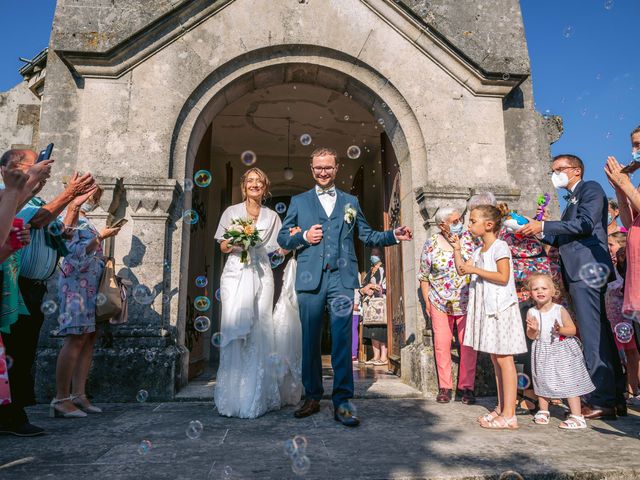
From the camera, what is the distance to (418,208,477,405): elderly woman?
468 centimetres

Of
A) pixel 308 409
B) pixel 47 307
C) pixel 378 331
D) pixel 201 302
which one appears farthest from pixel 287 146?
pixel 308 409

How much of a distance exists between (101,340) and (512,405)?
12.8ft

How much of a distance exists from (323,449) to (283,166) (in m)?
9.44

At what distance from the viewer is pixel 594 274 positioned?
3.96 metres

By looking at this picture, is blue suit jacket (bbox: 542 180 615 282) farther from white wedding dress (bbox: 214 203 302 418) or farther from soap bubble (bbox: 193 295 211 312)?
soap bubble (bbox: 193 295 211 312)

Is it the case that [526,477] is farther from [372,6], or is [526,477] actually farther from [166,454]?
[372,6]

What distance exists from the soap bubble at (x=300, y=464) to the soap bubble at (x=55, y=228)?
8.02 ft

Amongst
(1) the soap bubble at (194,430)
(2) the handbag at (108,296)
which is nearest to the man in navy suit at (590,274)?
(1) the soap bubble at (194,430)

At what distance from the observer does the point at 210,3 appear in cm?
546

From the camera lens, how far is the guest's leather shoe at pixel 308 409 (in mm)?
3846

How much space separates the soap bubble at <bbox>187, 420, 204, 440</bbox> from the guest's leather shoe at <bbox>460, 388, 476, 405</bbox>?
257 centimetres

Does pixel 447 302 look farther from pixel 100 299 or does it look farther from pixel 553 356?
pixel 100 299

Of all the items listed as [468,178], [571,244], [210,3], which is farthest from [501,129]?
[210,3]

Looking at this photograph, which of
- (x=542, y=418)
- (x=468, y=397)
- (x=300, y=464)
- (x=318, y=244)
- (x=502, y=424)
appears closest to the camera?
(x=300, y=464)
